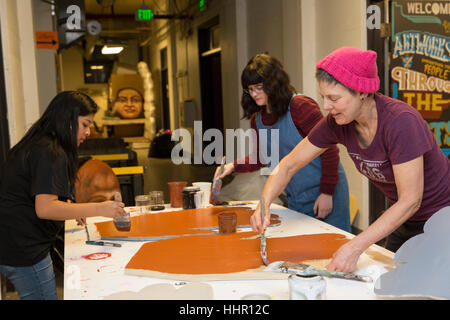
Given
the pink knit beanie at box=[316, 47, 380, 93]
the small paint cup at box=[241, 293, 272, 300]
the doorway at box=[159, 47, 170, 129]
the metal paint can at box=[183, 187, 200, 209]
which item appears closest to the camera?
the small paint cup at box=[241, 293, 272, 300]

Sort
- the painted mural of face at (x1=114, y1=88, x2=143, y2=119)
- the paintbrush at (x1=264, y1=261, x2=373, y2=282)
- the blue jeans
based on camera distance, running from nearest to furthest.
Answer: the paintbrush at (x1=264, y1=261, x2=373, y2=282) → the blue jeans → the painted mural of face at (x1=114, y1=88, x2=143, y2=119)

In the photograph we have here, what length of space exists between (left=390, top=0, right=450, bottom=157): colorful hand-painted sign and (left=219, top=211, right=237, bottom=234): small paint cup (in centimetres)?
266

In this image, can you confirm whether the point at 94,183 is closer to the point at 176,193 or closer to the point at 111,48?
the point at 176,193

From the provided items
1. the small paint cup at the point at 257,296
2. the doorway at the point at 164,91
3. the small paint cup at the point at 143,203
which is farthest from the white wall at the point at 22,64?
the doorway at the point at 164,91

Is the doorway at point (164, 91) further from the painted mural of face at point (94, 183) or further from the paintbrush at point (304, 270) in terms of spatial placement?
the paintbrush at point (304, 270)

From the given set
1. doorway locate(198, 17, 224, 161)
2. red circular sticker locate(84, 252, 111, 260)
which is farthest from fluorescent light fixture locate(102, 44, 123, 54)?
red circular sticker locate(84, 252, 111, 260)

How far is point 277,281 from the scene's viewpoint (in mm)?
1494

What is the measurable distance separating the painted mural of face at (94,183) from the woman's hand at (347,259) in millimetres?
1794

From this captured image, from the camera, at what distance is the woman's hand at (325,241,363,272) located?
1.50m

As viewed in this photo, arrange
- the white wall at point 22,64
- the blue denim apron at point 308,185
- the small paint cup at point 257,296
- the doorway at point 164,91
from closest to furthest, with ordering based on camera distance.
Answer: the small paint cup at point 257,296 → the blue denim apron at point 308,185 → the white wall at point 22,64 → the doorway at point 164,91

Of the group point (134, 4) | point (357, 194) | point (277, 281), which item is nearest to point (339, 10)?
point (357, 194)

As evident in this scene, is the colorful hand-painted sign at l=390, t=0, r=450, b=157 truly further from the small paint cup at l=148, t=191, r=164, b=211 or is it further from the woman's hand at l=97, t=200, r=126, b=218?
the woman's hand at l=97, t=200, r=126, b=218

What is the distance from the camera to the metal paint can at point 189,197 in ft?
8.63
